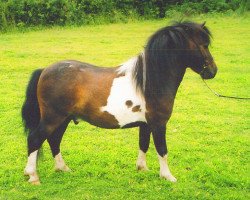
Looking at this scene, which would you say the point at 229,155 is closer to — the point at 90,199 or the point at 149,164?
the point at 149,164

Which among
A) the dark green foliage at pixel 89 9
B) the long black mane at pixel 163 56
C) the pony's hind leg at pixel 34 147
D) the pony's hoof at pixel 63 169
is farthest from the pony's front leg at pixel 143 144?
the dark green foliage at pixel 89 9

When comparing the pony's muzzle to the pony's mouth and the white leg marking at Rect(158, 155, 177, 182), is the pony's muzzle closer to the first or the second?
the pony's mouth

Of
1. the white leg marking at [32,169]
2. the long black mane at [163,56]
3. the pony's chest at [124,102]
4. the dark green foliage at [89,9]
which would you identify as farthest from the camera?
the dark green foliage at [89,9]

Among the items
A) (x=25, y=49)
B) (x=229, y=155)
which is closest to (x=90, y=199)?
(x=229, y=155)

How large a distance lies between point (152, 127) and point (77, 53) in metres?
9.59

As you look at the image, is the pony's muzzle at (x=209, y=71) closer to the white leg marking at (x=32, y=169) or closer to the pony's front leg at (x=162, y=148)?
the pony's front leg at (x=162, y=148)

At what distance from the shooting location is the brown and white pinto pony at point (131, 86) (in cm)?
480

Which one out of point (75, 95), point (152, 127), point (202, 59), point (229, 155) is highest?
point (202, 59)

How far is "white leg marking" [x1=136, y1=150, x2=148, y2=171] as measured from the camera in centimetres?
546

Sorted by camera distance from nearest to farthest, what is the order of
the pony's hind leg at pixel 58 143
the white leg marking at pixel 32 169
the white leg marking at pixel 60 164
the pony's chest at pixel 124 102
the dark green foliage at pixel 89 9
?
the pony's chest at pixel 124 102, the white leg marking at pixel 32 169, the pony's hind leg at pixel 58 143, the white leg marking at pixel 60 164, the dark green foliage at pixel 89 9

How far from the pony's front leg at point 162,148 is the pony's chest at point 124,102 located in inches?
11.6

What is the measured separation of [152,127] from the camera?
195 inches

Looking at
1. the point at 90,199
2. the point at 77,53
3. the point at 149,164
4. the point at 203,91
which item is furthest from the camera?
the point at 77,53

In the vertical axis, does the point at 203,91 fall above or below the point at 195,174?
below
